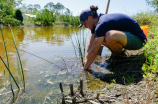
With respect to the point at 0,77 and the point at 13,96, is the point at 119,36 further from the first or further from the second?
the point at 0,77

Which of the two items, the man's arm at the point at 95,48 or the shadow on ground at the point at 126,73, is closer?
the shadow on ground at the point at 126,73

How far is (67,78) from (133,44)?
1142 mm

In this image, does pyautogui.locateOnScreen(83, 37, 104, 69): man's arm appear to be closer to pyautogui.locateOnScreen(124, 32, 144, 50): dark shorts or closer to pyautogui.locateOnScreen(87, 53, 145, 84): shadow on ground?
pyautogui.locateOnScreen(87, 53, 145, 84): shadow on ground

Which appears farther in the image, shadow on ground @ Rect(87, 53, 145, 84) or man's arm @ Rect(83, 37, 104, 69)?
man's arm @ Rect(83, 37, 104, 69)

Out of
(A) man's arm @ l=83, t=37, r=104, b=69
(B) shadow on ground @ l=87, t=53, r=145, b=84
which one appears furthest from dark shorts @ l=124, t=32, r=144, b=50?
(A) man's arm @ l=83, t=37, r=104, b=69

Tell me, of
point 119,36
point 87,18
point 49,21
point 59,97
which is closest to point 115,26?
point 119,36

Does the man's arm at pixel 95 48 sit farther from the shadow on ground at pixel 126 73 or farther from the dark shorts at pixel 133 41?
the dark shorts at pixel 133 41

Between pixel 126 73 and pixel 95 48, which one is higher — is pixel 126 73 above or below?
below

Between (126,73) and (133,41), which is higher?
(133,41)

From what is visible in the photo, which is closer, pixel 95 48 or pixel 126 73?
pixel 126 73

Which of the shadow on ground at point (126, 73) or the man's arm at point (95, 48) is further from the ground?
the man's arm at point (95, 48)

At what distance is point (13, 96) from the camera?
133 centimetres

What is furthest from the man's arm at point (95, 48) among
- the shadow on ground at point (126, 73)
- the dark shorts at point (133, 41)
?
the dark shorts at point (133, 41)

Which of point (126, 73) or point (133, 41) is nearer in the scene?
point (126, 73)
